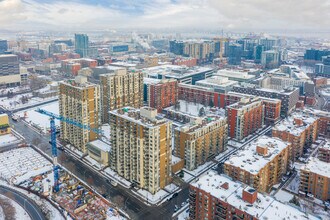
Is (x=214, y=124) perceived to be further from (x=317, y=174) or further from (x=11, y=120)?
(x=11, y=120)

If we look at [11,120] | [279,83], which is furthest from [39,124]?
[279,83]

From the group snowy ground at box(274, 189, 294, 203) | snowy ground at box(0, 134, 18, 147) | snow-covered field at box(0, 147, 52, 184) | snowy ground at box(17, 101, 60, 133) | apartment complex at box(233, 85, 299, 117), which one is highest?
apartment complex at box(233, 85, 299, 117)

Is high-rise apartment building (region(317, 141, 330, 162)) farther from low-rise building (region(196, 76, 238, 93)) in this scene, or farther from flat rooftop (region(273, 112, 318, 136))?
low-rise building (region(196, 76, 238, 93))

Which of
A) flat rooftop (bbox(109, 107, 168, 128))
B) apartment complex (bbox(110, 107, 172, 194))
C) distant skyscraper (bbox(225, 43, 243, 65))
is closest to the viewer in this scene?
apartment complex (bbox(110, 107, 172, 194))

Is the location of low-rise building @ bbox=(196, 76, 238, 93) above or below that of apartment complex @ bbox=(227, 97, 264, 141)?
above

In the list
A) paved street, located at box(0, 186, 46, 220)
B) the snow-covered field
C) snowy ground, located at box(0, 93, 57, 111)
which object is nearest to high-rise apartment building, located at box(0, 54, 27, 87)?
snowy ground, located at box(0, 93, 57, 111)

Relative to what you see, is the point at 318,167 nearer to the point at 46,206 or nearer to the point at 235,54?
the point at 46,206
